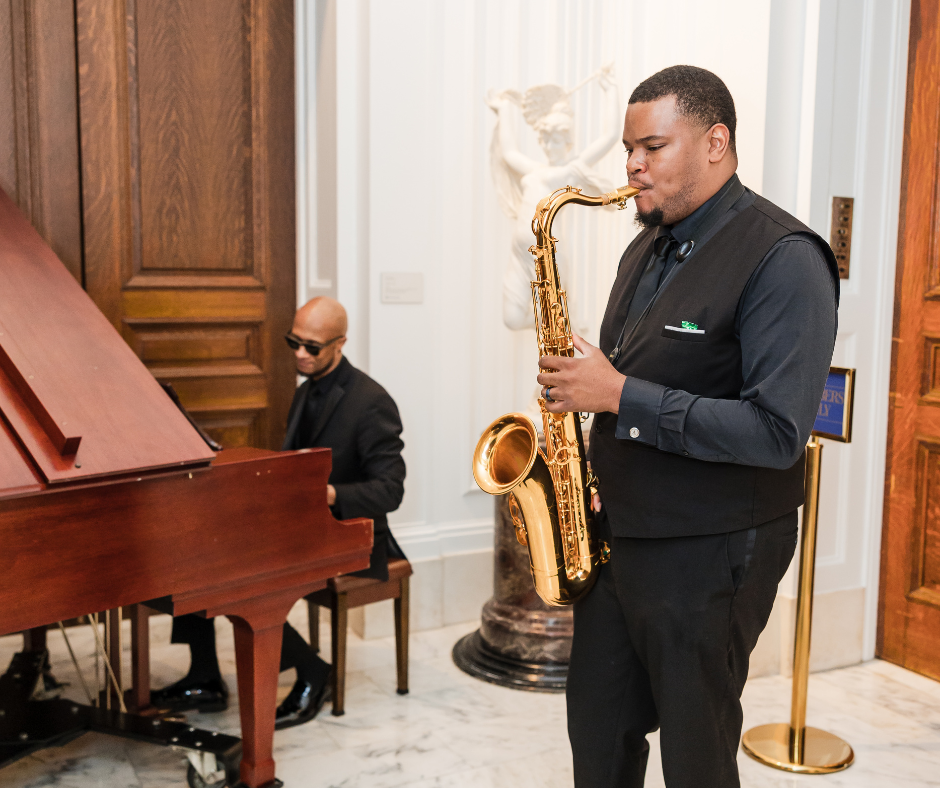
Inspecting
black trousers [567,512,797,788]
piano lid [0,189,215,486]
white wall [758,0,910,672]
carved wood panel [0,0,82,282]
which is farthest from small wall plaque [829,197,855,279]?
carved wood panel [0,0,82,282]

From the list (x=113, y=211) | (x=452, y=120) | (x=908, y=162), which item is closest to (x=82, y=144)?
(x=113, y=211)

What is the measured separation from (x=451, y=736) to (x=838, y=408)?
1496 millimetres

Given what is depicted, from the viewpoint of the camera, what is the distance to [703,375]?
5.50ft

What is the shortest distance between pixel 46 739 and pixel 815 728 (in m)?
2.24

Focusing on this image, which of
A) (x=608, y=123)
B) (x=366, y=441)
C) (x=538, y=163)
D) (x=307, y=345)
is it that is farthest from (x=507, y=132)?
(x=366, y=441)

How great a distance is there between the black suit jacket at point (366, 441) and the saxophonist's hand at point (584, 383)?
54.3 inches

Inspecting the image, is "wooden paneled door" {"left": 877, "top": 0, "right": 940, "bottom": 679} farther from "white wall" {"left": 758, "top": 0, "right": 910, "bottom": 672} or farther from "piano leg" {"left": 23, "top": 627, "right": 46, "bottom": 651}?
"piano leg" {"left": 23, "top": 627, "right": 46, "bottom": 651}

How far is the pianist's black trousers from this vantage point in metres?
3.15

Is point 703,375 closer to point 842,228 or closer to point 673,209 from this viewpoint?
point 673,209

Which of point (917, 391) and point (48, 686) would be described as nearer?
point (48, 686)

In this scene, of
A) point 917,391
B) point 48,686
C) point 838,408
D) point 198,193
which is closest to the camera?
point 838,408

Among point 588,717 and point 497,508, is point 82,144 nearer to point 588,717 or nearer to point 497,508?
point 497,508

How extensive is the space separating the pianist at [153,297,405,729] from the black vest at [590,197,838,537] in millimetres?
1414

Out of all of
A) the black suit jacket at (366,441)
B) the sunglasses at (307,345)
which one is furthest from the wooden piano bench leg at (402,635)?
the sunglasses at (307,345)
